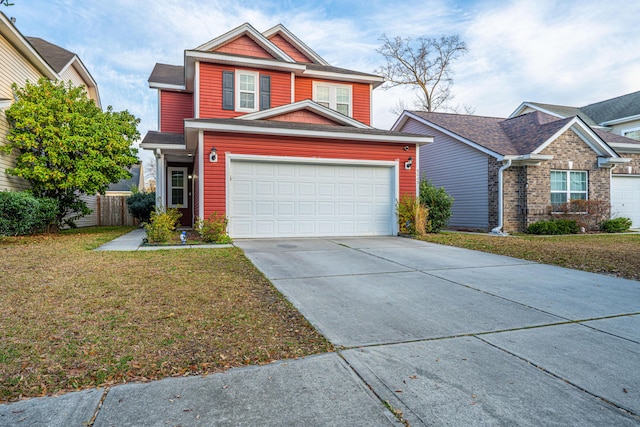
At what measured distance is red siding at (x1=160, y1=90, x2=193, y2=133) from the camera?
15016 mm

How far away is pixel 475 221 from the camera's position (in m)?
14.5

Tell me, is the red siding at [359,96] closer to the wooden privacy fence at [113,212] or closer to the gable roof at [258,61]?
the gable roof at [258,61]

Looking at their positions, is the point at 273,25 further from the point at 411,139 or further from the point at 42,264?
the point at 42,264

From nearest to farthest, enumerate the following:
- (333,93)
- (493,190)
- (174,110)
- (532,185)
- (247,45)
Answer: (532,185), (493,190), (247,45), (333,93), (174,110)

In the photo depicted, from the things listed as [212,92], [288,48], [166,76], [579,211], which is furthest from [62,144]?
[579,211]

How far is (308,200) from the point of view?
10.6 meters

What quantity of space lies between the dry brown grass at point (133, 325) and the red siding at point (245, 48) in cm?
1010

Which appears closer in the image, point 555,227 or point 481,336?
point 481,336

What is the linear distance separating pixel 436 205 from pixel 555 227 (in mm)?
4740

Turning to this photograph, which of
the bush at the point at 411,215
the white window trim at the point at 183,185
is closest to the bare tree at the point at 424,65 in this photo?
the white window trim at the point at 183,185

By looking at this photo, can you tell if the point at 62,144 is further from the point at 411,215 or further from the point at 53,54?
the point at 411,215

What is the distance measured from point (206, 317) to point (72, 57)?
17290 millimetres

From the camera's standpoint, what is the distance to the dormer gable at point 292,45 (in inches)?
576

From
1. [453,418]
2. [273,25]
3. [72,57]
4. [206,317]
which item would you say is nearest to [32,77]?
[72,57]
